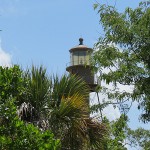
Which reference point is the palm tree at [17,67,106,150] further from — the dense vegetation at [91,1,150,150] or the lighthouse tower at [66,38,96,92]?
the lighthouse tower at [66,38,96,92]

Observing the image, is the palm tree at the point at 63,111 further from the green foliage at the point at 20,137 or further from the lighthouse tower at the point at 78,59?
the lighthouse tower at the point at 78,59

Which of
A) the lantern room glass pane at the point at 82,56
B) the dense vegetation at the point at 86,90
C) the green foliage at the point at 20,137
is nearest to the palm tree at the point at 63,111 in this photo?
the dense vegetation at the point at 86,90

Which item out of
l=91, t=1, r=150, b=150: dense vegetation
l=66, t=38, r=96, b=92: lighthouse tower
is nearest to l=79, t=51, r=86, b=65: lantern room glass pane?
l=66, t=38, r=96, b=92: lighthouse tower

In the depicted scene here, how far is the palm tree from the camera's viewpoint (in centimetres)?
1006

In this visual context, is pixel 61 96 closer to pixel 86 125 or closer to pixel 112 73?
pixel 86 125

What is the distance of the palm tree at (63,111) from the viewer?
1006 cm

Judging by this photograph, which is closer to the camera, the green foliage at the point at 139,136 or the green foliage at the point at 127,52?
the green foliage at the point at 127,52

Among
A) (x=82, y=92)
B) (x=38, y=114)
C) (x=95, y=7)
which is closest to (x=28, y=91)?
(x=38, y=114)

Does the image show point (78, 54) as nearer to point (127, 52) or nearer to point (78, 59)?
point (78, 59)

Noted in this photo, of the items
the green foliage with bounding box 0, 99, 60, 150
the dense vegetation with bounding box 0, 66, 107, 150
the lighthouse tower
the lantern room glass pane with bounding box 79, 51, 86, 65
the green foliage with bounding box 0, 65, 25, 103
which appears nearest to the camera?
the green foliage with bounding box 0, 99, 60, 150

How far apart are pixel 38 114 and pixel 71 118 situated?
668 mm

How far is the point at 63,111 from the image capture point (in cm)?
1005

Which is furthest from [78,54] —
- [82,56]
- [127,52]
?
[127,52]

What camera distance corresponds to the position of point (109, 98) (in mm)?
12227
